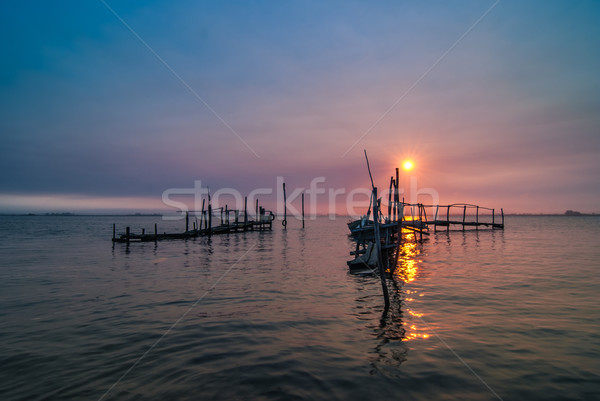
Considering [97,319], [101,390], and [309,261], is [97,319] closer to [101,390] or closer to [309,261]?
[101,390]

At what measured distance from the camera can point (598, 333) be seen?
8.42 meters

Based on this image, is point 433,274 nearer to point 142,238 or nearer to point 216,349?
point 216,349

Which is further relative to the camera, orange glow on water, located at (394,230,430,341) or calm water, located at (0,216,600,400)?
orange glow on water, located at (394,230,430,341)

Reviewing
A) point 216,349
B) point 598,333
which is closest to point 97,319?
point 216,349

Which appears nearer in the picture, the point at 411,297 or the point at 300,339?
the point at 300,339

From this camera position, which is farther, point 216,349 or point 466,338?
point 466,338

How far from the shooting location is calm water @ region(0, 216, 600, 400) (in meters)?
5.87

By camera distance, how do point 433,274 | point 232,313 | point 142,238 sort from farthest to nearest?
point 142,238
point 433,274
point 232,313

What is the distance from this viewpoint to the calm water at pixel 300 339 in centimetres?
587

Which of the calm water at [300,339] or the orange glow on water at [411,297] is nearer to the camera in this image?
the calm water at [300,339]

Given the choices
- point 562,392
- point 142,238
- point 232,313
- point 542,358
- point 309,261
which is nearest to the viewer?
point 562,392

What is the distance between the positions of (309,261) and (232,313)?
43.2ft

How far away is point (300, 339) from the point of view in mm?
8211

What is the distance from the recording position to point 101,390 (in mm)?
5766
